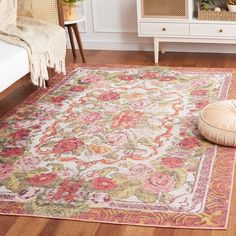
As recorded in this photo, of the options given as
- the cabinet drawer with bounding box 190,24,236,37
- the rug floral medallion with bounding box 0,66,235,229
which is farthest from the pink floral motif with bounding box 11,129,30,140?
the cabinet drawer with bounding box 190,24,236,37

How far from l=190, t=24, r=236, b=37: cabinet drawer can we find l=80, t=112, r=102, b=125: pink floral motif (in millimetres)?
1323

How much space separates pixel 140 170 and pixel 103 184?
0.23m

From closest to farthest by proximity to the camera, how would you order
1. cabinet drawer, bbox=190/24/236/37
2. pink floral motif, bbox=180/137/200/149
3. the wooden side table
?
pink floral motif, bbox=180/137/200/149 < cabinet drawer, bbox=190/24/236/37 < the wooden side table

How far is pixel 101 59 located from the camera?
480 cm

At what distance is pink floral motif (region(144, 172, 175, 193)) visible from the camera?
8.59ft

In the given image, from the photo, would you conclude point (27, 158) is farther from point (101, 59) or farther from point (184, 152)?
point (101, 59)

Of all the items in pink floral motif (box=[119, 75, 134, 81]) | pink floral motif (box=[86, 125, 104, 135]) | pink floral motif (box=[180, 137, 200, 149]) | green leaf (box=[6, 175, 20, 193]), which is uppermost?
pink floral motif (box=[119, 75, 134, 81])

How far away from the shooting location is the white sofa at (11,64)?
3.34 metres

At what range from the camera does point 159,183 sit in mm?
2670

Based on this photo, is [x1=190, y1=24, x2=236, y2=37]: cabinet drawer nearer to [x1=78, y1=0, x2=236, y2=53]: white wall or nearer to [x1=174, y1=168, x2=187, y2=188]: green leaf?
[x1=78, y1=0, x2=236, y2=53]: white wall

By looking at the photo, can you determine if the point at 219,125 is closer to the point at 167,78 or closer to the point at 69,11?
the point at 167,78

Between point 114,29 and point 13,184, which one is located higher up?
point 114,29

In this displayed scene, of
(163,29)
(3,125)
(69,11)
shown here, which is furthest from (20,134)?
(163,29)

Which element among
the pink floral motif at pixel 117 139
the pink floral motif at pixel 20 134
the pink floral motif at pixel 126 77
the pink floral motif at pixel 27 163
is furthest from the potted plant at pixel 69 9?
the pink floral motif at pixel 27 163
